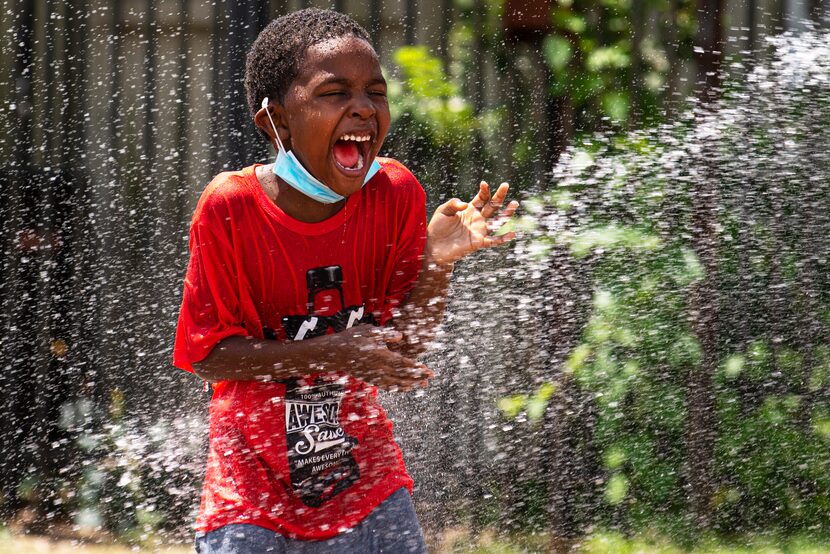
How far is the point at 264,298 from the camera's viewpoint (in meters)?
2.04

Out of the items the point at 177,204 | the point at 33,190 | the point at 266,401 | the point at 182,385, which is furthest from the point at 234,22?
the point at 266,401

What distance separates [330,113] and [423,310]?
436 millimetres

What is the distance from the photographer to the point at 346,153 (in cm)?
207

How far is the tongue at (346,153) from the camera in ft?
6.74

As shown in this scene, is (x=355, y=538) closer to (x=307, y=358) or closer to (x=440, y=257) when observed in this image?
(x=307, y=358)

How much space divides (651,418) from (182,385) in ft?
5.65

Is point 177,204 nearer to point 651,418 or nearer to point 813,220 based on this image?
point 651,418

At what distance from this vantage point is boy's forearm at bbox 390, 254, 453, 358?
2.13 m

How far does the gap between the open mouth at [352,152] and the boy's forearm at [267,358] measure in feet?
1.13

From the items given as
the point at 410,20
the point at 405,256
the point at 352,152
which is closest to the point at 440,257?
the point at 405,256

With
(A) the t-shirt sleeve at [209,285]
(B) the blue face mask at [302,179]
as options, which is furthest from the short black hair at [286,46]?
(A) the t-shirt sleeve at [209,285]

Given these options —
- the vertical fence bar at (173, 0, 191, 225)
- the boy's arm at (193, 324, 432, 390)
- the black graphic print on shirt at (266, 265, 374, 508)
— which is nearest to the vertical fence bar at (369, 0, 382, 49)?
the vertical fence bar at (173, 0, 191, 225)

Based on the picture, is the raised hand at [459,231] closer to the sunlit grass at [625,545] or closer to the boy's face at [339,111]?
the boy's face at [339,111]

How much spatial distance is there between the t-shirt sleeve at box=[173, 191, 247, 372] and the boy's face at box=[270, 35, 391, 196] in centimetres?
22
